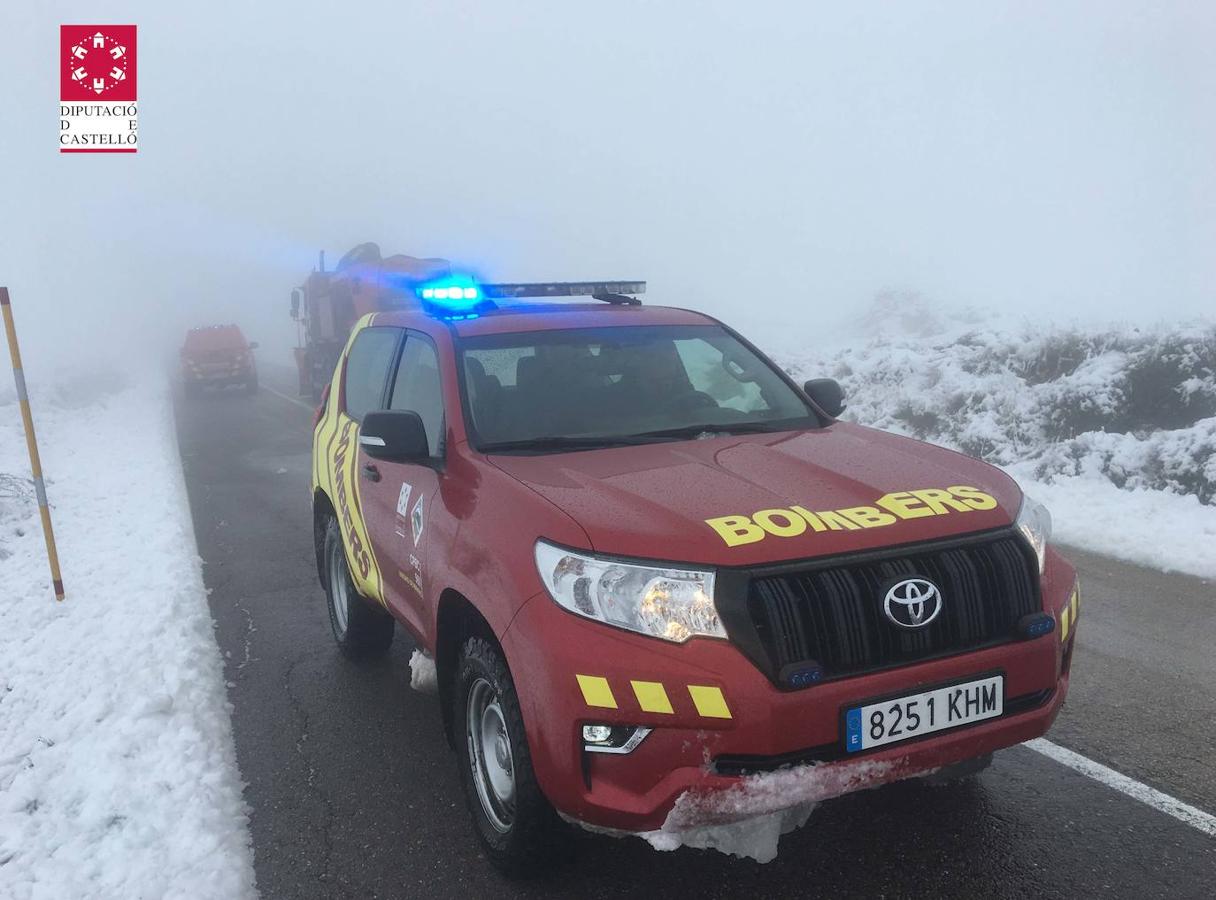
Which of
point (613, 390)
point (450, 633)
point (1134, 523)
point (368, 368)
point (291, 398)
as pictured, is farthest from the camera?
point (291, 398)

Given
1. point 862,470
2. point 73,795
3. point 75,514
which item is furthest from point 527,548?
point 75,514

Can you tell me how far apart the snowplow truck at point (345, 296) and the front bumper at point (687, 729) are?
42.4 feet

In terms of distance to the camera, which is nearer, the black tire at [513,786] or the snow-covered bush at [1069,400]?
the black tire at [513,786]

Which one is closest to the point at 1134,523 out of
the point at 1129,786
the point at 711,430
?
the point at 1129,786

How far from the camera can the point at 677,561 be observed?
7.97ft

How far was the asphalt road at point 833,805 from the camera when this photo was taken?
2.91m

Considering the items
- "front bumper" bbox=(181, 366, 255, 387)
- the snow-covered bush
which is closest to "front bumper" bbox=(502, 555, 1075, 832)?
the snow-covered bush

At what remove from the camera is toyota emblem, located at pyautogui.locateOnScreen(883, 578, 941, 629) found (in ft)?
8.11

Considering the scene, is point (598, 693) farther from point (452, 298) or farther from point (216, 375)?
point (216, 375)

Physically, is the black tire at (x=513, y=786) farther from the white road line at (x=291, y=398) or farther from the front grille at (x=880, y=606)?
the white road line at (x=291, y=398)

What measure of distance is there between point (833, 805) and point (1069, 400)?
779cm

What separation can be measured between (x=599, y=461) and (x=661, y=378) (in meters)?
0.84

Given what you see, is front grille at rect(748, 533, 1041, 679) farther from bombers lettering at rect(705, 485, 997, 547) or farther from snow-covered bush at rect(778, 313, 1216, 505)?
snow-covered bush at rect(778, 313, 1216, 505)

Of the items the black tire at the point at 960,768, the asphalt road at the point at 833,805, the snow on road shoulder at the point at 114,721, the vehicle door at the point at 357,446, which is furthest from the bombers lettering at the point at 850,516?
the vehicle door at the point at 357,446
